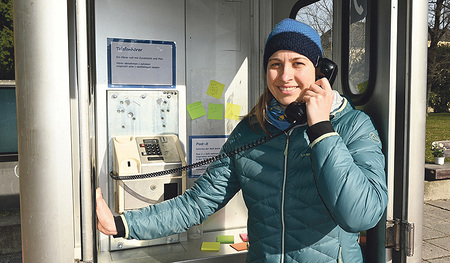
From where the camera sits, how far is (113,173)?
95.9 inches

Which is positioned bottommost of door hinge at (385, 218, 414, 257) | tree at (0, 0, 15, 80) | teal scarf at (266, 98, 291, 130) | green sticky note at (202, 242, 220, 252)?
green sticky note at (202, 242, 220, 252)

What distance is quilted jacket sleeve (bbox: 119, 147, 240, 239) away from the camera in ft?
5.42

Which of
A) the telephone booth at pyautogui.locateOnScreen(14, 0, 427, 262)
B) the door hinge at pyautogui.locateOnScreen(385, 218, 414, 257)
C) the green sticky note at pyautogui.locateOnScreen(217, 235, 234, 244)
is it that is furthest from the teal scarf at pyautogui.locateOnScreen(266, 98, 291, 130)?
the green sticky note at pyautogui.locateOnScreen(217, 235, 234, 244)

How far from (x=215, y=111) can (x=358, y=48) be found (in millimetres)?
1114

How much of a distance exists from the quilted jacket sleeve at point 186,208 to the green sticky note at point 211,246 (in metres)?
0.82

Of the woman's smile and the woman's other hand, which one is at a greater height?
the woman's smile

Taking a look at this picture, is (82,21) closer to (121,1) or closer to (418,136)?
(418,136)

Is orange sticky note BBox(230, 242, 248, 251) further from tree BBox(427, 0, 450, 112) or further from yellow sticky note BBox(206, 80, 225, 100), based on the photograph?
tree BBox(427, 0, 450, 112)

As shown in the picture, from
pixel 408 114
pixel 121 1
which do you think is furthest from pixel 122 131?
pixel 408 114

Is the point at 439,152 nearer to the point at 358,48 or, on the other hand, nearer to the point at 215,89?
the point at 215,89

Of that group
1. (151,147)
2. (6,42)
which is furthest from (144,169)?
(6,42)

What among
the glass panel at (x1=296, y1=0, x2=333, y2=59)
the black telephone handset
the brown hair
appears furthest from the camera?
the glass panel at (x1=296, y1=0, x2=333, y2=59)

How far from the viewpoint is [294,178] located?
61.4 inches

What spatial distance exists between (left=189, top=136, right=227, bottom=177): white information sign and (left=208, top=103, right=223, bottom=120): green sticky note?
0.46 feet
